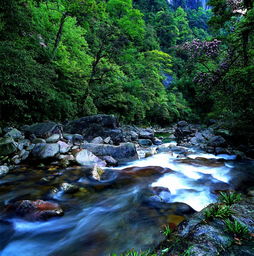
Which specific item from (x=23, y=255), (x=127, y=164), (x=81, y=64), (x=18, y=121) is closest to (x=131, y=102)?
(x=81, y=64)

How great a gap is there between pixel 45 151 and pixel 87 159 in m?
1.47

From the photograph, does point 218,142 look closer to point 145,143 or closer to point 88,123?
point 145,143

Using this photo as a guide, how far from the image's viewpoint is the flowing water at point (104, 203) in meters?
2.81

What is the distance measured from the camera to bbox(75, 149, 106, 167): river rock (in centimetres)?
643

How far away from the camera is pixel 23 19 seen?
817cm

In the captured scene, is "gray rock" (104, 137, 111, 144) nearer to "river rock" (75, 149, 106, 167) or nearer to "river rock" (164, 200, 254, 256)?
"river rock" (75, 149, 106, 167)

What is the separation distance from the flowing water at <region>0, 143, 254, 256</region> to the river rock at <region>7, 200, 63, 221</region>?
92 millimetres

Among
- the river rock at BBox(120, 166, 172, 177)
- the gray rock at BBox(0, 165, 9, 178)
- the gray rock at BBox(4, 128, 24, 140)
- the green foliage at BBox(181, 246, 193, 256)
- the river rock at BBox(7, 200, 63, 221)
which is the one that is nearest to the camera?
the green foliage at BBox(181, 246, 193, 256)

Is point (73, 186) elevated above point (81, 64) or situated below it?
below

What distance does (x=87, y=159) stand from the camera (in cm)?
654

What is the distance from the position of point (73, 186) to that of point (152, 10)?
54.5 meters

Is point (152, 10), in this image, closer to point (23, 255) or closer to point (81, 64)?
point (81, 64)

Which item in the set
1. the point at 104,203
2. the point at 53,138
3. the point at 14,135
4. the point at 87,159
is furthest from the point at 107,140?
the point at 104,203

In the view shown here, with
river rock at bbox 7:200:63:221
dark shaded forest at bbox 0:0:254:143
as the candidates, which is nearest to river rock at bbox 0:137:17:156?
dark shaded forest at bbox 0:0:254:143
